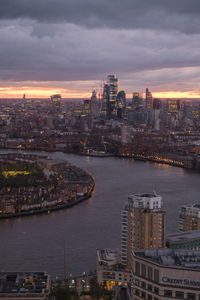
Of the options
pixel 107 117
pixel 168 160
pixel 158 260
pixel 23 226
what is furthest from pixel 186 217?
pixel 107 117

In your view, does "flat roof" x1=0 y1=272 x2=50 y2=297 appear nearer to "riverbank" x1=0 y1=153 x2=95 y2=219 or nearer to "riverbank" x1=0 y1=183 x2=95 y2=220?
"riverbank" x1=0 y1=183 x2=95 y2=220

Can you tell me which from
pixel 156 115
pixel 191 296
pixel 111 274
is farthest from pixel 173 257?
pixel 156 115

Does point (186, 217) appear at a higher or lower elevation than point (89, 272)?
higher

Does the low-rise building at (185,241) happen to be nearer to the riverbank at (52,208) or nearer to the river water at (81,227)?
the river water at (81,227)

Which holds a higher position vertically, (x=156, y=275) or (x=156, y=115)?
(x=156, y=115)

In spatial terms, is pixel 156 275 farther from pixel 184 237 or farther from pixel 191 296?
pixel 184 237

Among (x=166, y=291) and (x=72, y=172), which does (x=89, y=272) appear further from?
(x=72, y=172)

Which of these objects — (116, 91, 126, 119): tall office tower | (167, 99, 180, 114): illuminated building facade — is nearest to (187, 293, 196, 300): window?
(116, 91, 126, 119): tall office tower
